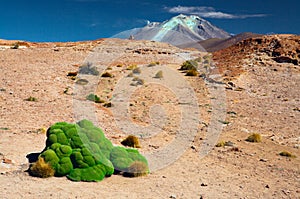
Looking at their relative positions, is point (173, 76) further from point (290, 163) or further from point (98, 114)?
point (290, 163)

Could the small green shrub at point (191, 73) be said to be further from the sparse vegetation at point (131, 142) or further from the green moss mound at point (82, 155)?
the green moss mound at point (82, 155)

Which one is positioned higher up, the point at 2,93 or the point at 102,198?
the point at 2,93

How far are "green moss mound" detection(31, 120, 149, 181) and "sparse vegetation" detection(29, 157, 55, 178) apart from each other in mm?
82

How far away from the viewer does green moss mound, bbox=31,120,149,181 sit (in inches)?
313

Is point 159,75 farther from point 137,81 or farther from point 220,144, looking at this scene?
point 220,144

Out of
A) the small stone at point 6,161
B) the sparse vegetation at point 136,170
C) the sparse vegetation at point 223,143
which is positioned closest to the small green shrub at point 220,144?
the sparse vegetation at point 223,143

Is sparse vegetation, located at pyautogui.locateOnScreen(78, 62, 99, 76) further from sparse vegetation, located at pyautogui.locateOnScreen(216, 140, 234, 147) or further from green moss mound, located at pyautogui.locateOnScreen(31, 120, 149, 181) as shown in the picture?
green moss mound, located at pyautogui.locateOnScreen(31, 120, 149, 181)

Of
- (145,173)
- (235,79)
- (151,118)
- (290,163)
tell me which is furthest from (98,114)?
(235,79)

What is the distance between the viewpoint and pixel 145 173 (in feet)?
28.9

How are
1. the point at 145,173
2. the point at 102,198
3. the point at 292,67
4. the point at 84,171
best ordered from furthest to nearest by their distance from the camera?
the point at 292,67, the point at 145,173, the point at 84,171, the point at 102,198

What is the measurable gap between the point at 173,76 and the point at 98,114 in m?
10.6

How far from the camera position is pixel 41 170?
7.75 meters

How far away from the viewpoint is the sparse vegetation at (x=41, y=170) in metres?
7.74

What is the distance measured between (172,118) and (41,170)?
25.6ft
